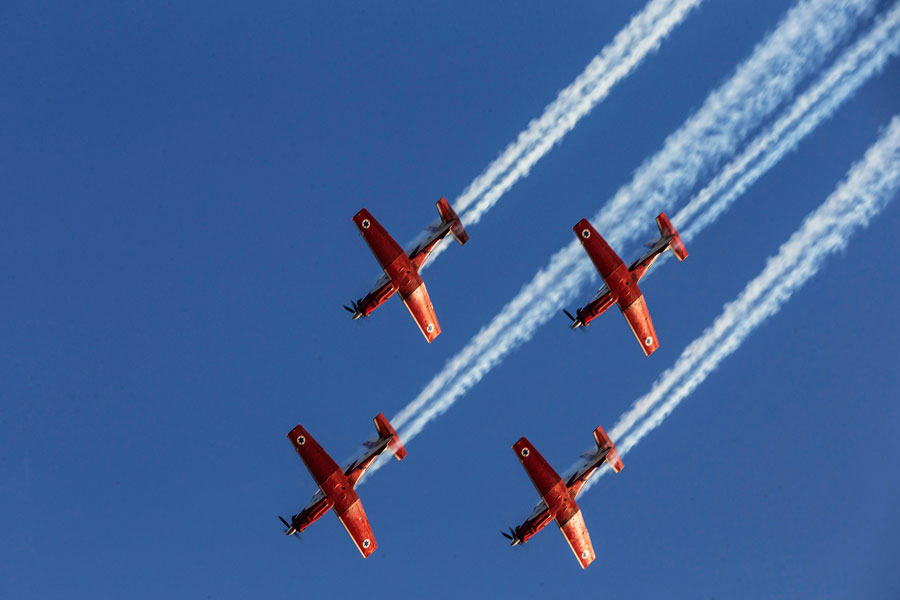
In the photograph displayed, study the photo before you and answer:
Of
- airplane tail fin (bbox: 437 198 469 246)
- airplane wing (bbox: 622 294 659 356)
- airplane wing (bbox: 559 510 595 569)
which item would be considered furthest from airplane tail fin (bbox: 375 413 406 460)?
airplane wing (bbox: 622 294 659 356)

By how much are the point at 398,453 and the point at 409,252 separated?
8149mm

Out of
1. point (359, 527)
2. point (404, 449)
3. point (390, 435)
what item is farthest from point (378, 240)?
point (359, 527)

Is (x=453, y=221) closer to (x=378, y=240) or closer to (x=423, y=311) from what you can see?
(x=378, y=240)

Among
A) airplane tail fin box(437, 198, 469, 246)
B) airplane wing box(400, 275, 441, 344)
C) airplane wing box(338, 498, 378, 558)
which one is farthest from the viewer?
airplane wing box(338, 498, 378, 558)

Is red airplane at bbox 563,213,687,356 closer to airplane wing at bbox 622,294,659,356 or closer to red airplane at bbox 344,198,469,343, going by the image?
airplane wing at bbox 622,294,659,356

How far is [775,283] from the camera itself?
4272cm

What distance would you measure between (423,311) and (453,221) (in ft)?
13.5

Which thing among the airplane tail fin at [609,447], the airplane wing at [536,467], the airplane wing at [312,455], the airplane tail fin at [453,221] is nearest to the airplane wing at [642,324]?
the airplane tail fin at [609,447]

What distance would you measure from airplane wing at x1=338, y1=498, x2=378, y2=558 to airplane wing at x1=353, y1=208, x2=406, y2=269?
1020 cm

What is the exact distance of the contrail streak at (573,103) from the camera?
42.2m

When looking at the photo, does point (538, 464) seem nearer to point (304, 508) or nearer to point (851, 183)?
point (304, 508)

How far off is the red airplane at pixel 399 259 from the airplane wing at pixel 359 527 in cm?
812

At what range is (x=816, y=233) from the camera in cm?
4228

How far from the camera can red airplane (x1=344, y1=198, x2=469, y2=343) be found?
135 feet
